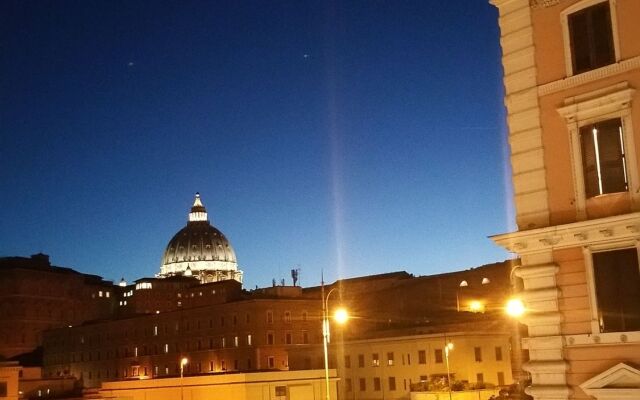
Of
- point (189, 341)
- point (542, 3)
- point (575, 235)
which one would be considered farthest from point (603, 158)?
point (189, 341)

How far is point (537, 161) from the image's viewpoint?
56.0ft

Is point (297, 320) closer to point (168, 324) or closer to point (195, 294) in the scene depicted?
point (168, 324)

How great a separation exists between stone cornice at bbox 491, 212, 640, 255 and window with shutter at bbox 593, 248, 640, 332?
348mm

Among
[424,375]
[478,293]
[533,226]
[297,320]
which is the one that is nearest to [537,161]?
[533,226]

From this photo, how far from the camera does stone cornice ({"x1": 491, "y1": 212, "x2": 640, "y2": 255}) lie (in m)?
15.3

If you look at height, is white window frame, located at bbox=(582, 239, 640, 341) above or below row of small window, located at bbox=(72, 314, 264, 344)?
below

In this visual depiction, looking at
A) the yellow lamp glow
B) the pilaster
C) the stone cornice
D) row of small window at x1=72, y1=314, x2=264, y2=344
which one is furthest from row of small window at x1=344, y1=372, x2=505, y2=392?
the stone cornice

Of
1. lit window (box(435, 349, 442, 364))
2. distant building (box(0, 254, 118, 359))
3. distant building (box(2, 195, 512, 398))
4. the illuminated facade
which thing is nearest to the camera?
the illuminated facade

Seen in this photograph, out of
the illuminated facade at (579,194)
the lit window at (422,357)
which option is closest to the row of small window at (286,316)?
the lit window at (422,357)

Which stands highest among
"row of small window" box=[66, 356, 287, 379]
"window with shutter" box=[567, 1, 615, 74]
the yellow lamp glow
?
"window with shutter" box=[567, 1, 615, 74]

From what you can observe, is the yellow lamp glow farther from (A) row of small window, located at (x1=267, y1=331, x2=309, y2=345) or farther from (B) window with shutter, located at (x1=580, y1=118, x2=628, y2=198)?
(B) window with shutter, located at (x1=580, y1=118, x2=628, y2=198)

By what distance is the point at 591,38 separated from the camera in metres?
16.9

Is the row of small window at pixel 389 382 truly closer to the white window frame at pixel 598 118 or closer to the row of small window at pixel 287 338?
the row of small window at pixel 287 338

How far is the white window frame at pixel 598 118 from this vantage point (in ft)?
51.3
